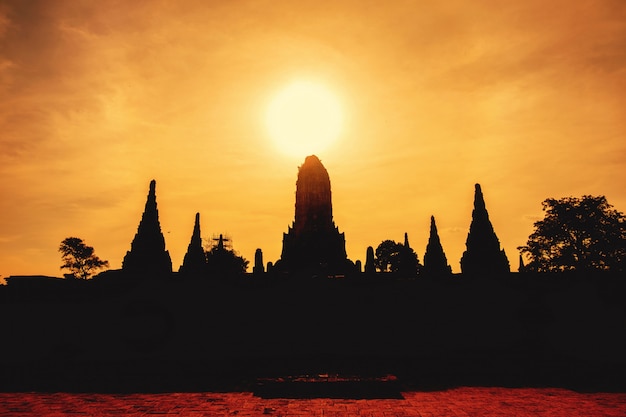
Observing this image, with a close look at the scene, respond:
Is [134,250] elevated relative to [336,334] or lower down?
elevated

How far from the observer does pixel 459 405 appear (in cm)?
828

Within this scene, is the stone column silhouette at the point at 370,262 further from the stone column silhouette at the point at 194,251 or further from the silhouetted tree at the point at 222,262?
the stone column silhouette at the point at 194,251

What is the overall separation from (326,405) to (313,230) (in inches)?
732

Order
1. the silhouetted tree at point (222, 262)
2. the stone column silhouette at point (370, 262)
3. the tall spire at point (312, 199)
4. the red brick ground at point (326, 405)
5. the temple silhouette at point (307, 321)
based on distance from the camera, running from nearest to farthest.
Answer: the red brick ground at point (326, 405)
the temple silhouette at point (307, 321)
the silhouetted tree at point (222, 262)
the stone column silhouette at point (370, 262)
the tall spire at point (312, 199)

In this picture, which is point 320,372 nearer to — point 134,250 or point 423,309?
point 423,309

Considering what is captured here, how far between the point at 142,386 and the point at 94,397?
4.62ft

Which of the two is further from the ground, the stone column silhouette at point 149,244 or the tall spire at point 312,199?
the tall spire at point 312,199

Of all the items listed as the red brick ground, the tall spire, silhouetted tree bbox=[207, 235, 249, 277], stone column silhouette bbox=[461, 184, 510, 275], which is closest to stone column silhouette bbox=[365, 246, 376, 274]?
the tall spire

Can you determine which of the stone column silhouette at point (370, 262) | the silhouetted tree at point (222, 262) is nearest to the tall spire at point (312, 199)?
the stone column silhouette at point (370, 262)

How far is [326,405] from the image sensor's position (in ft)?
27.4

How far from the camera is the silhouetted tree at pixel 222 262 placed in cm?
1516

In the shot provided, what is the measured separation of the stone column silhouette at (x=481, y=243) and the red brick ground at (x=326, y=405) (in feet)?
34.0

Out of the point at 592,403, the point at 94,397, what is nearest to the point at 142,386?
the point at 94,397

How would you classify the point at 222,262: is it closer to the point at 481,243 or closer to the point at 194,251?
the point at 194,251
